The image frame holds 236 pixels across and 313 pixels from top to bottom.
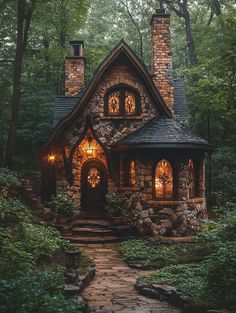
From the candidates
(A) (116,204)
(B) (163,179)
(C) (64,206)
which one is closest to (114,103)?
(B) (163,179)

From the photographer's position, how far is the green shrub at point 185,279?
7376 millimetres

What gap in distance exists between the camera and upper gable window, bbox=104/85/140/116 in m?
16.6

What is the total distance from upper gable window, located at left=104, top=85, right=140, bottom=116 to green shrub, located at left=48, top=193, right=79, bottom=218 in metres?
3.96

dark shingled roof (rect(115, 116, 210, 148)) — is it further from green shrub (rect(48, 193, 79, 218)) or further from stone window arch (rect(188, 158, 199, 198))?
green shrub (rect(48, 193, 79, 218))

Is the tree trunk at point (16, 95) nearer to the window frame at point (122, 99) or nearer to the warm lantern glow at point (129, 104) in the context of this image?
the window frame at point (122, 99)

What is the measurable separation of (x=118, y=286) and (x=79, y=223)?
6819mm

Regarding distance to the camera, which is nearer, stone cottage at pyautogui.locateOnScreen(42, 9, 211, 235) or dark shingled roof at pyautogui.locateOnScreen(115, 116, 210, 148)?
dark shingled roof at pyautogui.locateOnScreen(115, 116, 210, 148)

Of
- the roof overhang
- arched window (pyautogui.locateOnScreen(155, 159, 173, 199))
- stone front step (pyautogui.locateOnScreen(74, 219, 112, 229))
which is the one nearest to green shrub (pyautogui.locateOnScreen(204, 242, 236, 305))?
the roof overhang

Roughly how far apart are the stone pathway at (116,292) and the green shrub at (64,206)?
144 inches

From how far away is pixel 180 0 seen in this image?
27.5 m

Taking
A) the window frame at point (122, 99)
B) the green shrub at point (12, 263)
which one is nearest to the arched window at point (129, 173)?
the window frame at point (122, 99)

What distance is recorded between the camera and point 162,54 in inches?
677

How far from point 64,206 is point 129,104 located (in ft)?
16.5

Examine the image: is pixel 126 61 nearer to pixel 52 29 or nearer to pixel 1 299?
pixel 1 299
